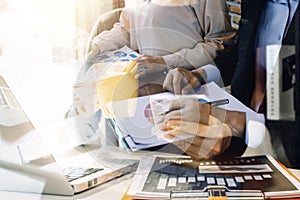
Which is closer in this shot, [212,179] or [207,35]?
[212,179]

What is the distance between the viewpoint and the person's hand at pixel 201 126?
34.9 inches

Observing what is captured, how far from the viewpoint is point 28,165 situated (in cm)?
81

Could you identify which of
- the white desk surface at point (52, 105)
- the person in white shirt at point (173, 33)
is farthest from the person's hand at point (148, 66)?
the white desk surface at point (52, 105)

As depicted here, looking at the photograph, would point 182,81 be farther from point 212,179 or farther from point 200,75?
point 212,179

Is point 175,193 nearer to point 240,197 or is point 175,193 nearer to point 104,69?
point 240,197

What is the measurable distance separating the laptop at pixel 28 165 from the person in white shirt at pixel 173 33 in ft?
0.76

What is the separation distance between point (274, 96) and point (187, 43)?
→ 0.24m

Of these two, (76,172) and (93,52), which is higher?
(93,52)

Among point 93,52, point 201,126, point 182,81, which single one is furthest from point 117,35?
point 201,126

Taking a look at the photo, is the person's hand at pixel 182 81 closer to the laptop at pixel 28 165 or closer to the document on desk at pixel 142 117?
the document on desk at pixel 142 117

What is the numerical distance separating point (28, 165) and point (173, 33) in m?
0.43

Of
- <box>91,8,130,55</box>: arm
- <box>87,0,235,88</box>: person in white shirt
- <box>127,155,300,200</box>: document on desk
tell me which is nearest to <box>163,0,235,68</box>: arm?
<box>87,0,235,88</box>: person in white shirt

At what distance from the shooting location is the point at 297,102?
0.92 meters

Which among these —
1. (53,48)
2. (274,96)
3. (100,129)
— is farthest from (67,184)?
(274,96)
